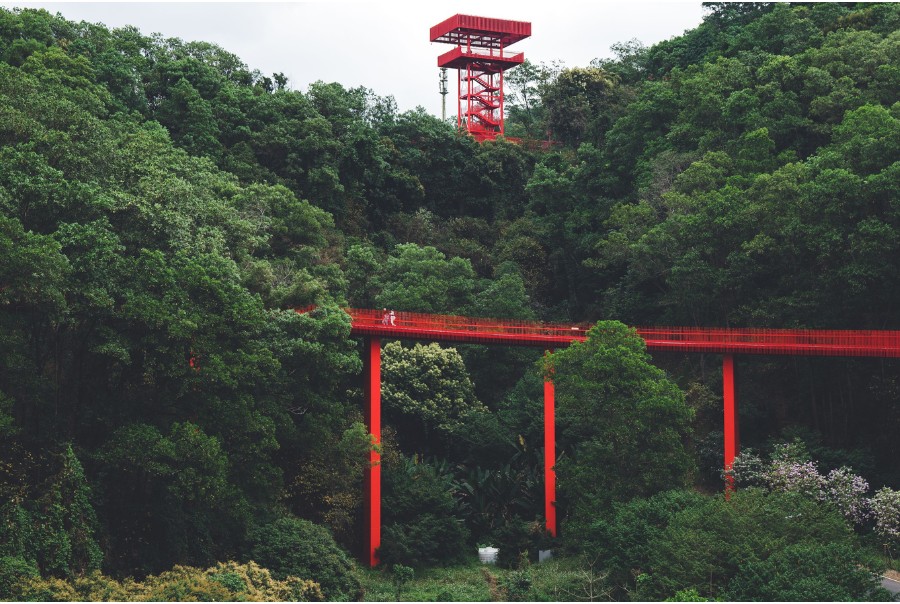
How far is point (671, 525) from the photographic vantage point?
3142 cm

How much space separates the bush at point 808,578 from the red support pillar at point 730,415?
1017cm

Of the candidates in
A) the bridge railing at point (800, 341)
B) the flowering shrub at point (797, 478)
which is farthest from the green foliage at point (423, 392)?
the flowering shrub at point (797, 478)

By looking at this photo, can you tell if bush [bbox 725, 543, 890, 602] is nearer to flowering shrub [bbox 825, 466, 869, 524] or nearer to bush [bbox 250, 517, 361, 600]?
flowering shrub [bbox 825, 466, 869, 524]

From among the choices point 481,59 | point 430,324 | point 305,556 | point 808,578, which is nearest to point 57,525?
point 305,556

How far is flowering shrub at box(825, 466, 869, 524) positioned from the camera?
34844 millimetres

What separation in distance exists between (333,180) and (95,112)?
43.8 ft

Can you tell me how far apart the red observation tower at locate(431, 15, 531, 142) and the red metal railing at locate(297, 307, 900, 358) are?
2708 centimetres

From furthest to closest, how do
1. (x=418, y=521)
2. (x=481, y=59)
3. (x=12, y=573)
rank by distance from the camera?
1. (x=481, y=59)
2. (x=418, y=521)
3. (x=12, y=573)

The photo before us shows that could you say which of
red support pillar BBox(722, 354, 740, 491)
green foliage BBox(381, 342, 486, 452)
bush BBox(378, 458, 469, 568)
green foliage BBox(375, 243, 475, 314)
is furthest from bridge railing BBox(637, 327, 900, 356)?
green foliage BBox(375, 243, 475, 314)

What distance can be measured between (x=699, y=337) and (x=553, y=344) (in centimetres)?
468

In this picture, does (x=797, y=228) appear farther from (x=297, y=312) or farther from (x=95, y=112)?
(x=95, y=112)

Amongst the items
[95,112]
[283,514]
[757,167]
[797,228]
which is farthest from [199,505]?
[757,167]

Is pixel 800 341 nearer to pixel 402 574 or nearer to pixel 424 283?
pixel 402 574

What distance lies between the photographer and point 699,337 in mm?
39406
